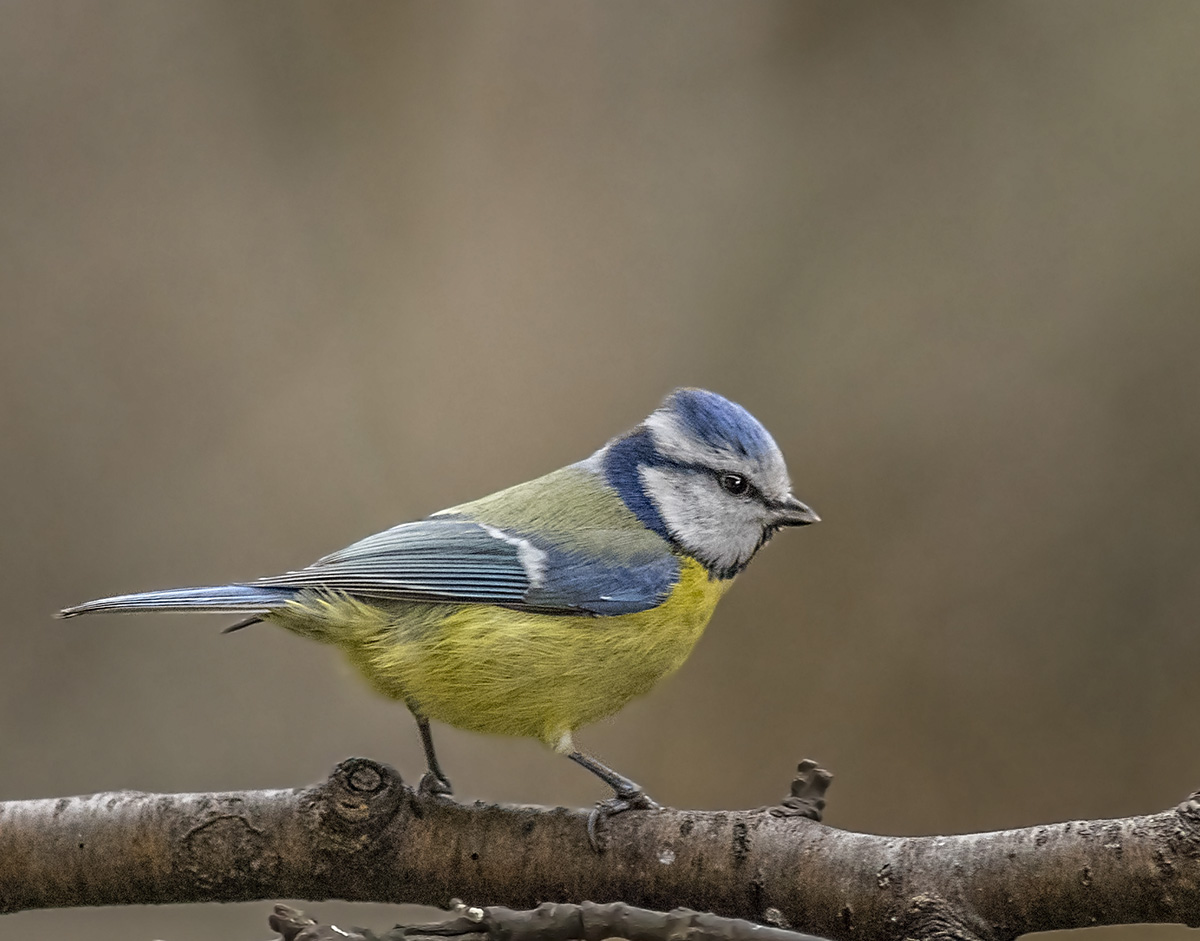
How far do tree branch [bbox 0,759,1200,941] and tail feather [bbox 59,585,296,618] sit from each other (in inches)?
9.7

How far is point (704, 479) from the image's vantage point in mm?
1843

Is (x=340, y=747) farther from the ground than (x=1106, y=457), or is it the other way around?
(x=1106, y=457)

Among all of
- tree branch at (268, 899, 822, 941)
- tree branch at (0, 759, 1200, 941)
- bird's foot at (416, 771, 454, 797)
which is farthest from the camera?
bird's foot at (416, 771, 454, 797)

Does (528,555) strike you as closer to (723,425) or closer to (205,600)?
Answer: (723,425)

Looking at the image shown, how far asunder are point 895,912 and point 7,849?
1.12 metres

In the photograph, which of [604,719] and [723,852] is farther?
[604,719]

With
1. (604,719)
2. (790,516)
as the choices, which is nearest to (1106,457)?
(790,516)

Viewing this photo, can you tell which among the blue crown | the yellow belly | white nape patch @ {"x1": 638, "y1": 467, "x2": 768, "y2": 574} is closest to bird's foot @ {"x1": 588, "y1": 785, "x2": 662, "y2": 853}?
the yellow belly

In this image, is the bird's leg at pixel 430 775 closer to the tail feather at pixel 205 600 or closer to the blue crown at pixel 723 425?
the tail feather at pixel 205 600

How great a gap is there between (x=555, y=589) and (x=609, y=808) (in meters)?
0.34

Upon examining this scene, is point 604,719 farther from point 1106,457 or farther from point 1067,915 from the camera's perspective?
point 1106,457

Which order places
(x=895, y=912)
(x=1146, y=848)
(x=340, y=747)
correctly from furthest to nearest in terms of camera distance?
(x=340, y=747)
(x=895, y=912)
(x=1146, y=848)

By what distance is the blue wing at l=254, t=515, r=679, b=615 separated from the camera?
5.68 ft

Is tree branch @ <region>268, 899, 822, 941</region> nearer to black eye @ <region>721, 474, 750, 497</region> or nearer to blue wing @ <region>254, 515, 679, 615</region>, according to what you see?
blue wing @ <region>254, 515, 679, 615</region>
